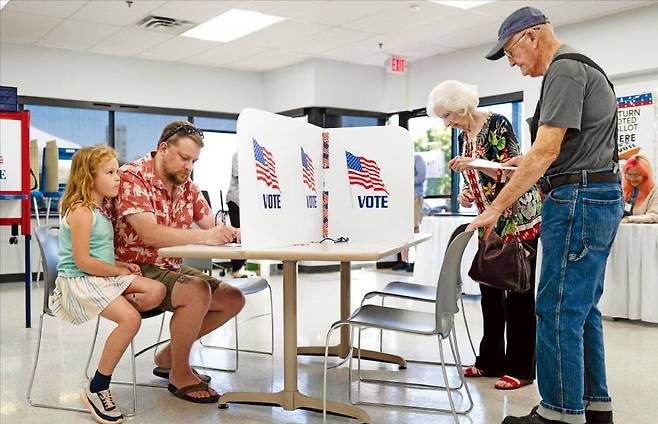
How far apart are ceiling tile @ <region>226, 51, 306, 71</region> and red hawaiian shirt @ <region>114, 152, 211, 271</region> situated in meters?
4.71

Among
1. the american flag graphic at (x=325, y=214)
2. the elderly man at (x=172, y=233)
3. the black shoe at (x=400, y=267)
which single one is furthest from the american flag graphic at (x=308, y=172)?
the black shoe at (x=400, y=267)

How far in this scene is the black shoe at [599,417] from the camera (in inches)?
89.6

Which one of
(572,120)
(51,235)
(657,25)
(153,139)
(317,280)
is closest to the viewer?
(572,120)

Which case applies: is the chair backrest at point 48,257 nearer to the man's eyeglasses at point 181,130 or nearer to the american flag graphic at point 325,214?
the man's eyeglasses at point 181,130

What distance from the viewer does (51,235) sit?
286 centimetres

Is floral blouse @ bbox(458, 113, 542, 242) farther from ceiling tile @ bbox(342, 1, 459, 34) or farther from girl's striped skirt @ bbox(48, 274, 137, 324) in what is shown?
ceiling tile @ bbox(342, 1, 459, 34)

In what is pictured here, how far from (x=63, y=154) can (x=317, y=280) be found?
3210 millimetres

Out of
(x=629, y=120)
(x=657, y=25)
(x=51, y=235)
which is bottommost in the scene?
(x=51, y=235)

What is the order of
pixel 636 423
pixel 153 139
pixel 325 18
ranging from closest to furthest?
pixel 636 423
pixel 325 18
pixel 153 139

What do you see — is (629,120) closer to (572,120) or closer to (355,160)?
(355,160)

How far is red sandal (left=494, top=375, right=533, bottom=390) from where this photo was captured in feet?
9.55

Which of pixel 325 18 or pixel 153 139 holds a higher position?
pixel 325 18

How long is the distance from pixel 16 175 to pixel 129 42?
288 centimetres

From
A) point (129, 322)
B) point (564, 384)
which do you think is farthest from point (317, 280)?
point (564, 384)
